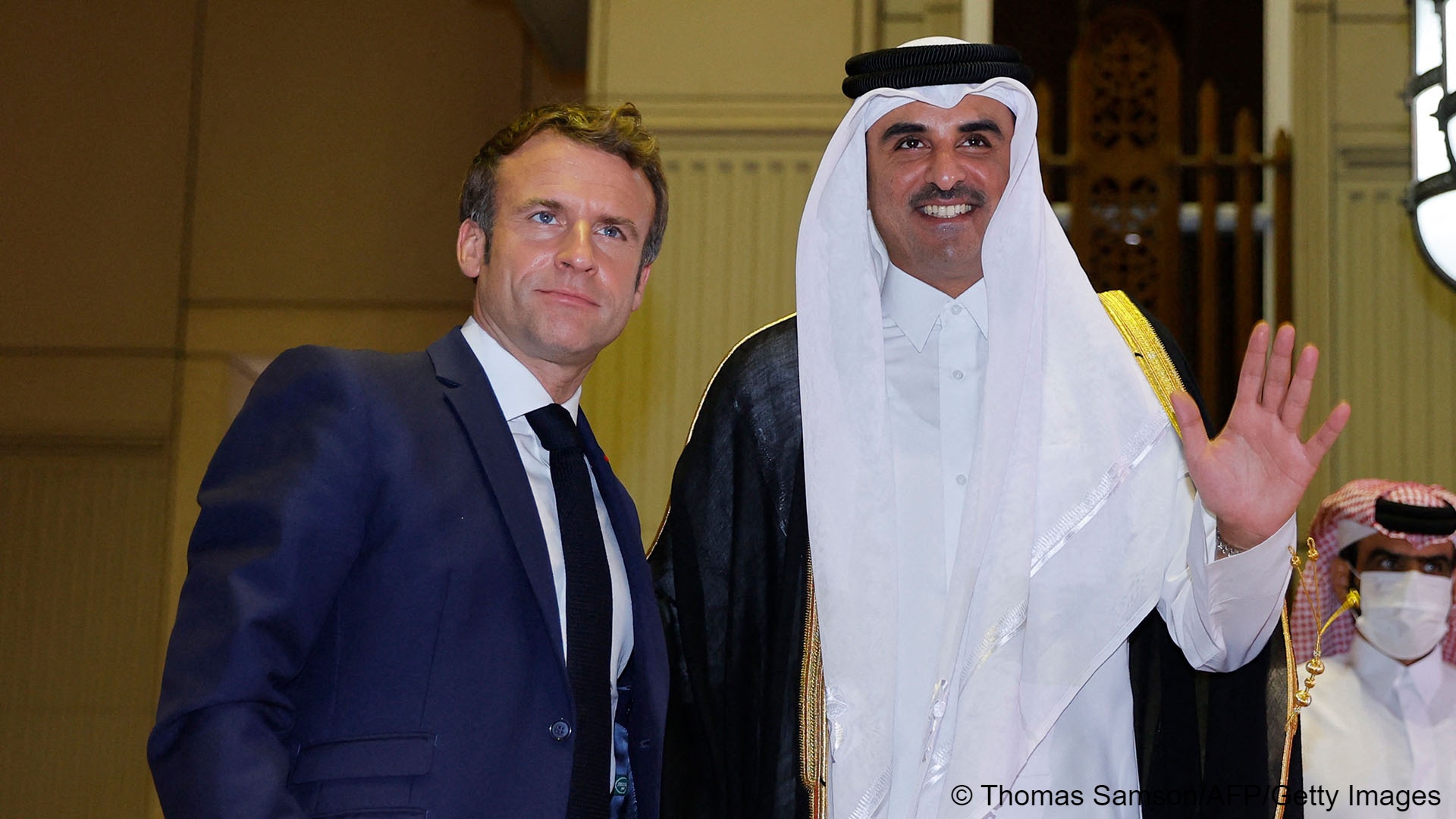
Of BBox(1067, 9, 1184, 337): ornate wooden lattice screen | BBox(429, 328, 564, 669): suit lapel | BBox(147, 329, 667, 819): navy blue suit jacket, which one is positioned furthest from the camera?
BBox(1067, 9, 1184, 337): ornate wooden lattice screen

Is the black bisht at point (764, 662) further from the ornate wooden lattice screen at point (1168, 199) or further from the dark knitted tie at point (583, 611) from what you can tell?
the ornate wooden lattice screen at point (1168, 199)

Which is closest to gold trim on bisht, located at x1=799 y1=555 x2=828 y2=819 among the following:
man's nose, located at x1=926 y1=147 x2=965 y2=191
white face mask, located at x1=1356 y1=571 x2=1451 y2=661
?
man's nose, located at x1=926 y1=147 x2=965 y2=191

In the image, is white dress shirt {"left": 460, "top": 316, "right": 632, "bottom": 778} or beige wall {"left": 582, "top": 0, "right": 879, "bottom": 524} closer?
white dress shirt {"left": 460, "top": 316, "right": 632, "bottom": 778}

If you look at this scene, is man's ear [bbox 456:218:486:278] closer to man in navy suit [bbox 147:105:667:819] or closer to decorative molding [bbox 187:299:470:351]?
man in navy suit [bbox 147:105:667:819]

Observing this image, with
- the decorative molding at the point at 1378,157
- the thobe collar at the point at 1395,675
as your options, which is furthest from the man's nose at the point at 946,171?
the decorative molding at the point at 1378,157

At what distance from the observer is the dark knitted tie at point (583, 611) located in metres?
1.66

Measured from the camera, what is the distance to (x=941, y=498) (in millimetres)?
2098

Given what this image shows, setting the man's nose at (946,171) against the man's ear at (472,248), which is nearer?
the man's ear at (472,248)

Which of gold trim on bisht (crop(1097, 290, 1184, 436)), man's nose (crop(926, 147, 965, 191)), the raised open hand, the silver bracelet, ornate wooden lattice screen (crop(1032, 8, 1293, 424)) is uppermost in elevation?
ornate wooden lattice screen (crop(1032, 8, 1293, 424))

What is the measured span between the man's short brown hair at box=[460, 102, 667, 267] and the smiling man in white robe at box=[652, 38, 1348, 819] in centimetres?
32

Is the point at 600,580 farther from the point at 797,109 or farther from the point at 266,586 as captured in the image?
the point at 797,109

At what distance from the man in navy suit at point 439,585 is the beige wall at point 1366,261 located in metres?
3.18

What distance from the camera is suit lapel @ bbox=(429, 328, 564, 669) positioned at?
1647mm

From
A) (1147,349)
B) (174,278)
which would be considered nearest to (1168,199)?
(1147,349)
